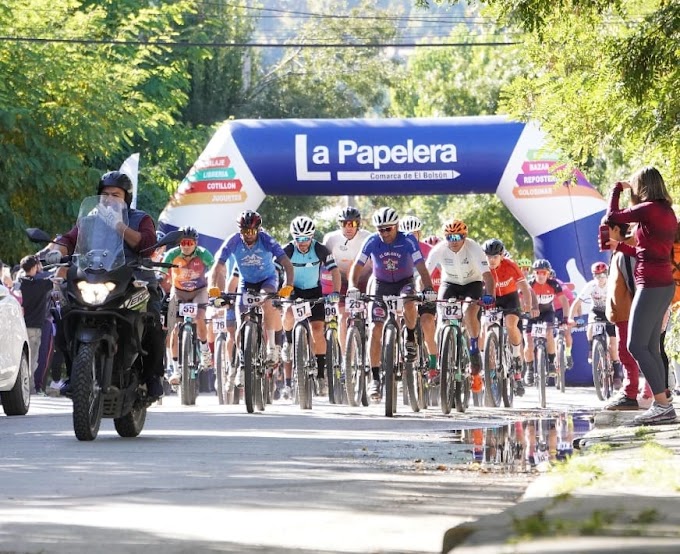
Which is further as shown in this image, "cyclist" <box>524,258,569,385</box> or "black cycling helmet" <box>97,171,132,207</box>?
"cyclist" <box>524,258,569,385</box>

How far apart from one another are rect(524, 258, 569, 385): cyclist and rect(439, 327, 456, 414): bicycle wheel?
6.65m

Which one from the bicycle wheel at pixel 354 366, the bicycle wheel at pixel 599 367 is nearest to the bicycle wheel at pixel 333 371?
the bicycle wheel at pixel 354 366

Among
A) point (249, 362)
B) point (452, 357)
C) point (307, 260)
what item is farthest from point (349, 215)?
point (249, 362)

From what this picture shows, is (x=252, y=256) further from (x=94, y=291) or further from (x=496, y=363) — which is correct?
(x=94, y=291)

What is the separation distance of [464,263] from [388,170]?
824cm

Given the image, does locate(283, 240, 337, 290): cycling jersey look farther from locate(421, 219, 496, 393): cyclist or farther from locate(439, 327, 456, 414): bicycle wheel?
locate(439, 327, 456, 414): bicycle wheel

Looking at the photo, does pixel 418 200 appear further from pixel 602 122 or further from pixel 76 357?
pixel 76 357

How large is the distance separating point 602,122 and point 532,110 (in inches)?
75.1

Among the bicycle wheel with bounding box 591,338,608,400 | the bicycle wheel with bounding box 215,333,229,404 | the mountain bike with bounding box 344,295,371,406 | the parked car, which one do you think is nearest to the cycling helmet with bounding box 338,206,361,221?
the bicycle wheel with bounding box 215,333,229,404

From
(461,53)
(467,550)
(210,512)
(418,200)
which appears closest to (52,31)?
(210,512)

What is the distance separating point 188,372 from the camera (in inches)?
781

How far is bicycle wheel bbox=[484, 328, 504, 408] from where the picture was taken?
65.5ft

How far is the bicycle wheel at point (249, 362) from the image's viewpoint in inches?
671

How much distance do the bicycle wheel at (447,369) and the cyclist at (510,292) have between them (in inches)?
143
